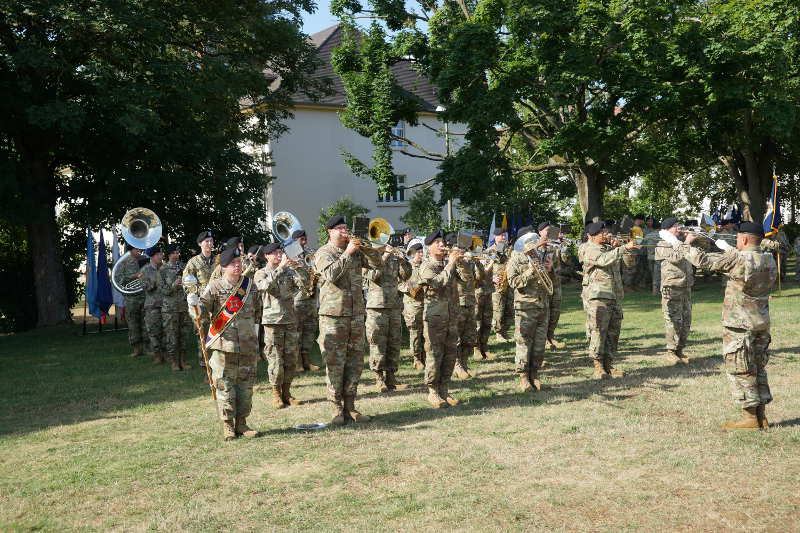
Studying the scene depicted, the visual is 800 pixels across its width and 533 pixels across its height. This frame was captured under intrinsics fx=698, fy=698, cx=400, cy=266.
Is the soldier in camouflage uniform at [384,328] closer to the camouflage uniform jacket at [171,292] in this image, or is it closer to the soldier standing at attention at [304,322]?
the soldier standing at attention at [304,322]

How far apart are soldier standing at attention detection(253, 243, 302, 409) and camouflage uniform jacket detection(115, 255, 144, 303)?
224 inches

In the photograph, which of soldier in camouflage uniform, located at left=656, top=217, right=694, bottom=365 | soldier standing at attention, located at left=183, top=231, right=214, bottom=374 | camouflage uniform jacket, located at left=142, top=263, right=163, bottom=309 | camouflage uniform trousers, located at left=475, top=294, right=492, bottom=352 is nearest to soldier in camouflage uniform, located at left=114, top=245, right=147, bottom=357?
camouflage uniform jacket, located at left=142, top=263, right=163, bottom=309

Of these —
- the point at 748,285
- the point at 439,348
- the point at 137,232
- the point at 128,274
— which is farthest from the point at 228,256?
the point at 137,232

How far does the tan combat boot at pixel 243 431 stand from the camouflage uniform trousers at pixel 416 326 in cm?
381

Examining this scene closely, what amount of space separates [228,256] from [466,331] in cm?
474

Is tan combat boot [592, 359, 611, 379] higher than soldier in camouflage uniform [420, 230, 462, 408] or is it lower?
lower

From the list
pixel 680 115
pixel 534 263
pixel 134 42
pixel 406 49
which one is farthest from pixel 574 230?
pixel 534 263

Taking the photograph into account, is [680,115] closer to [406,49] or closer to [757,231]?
[406,49]

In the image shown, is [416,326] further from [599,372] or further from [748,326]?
[748,326]

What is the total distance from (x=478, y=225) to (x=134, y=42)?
15816 mm

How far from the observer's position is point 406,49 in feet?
74.2

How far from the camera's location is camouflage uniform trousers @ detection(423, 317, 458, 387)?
871 cm

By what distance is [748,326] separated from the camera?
725 centimetres

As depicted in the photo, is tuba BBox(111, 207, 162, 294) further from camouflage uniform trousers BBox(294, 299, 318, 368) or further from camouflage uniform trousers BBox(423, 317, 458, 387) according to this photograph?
camouflage uniform trousers BBox(423, 317, 458, 387)
